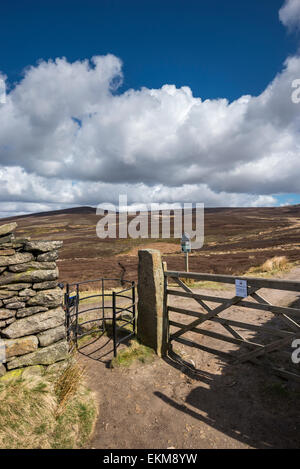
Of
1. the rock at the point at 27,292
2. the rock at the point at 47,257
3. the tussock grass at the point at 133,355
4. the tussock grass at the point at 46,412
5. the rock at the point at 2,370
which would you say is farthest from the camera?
the tussock grass at the point at 133,355

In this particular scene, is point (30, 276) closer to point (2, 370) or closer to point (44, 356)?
point (44, 356)

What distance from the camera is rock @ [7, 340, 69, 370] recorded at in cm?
490

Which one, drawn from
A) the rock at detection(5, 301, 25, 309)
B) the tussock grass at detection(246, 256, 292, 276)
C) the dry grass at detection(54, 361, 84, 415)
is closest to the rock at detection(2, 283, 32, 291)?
the rock at detection(5, 301, 25, 309)

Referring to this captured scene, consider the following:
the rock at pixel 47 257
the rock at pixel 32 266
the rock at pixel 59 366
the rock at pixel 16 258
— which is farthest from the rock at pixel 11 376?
the rock at pixel 47 257

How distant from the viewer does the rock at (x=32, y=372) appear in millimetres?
4784

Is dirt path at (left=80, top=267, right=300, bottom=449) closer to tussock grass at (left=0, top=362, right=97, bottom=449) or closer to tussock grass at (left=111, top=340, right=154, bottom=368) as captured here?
tussock grass at (left=111, top=340, right=154, bottom=368)

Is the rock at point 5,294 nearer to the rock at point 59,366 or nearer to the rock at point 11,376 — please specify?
the rock at point 11,376

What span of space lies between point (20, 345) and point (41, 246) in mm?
2015

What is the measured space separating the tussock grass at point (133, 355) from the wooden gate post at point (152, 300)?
19cm

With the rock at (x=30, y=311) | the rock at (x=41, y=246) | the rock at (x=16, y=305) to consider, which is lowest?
the rock at (x=30, y=311)

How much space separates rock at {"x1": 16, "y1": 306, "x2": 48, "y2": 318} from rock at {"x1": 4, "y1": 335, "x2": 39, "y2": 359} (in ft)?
1.53

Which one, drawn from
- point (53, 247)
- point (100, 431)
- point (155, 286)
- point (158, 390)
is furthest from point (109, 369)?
point (53, 247)

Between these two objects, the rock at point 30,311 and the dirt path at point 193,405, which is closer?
the dirt path at point 193,405

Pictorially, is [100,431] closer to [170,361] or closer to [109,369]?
[109,369]
